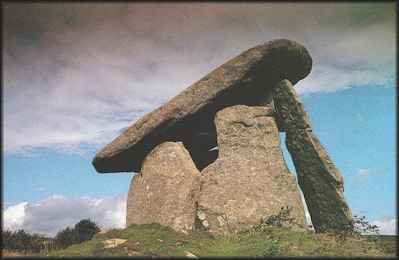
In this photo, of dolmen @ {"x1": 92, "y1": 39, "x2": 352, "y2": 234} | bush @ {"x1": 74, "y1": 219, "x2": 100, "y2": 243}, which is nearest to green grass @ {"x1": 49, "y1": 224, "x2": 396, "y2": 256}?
dolmen @ {"x1": 92, "y1": 39, "x2": 352, "y2": 234}

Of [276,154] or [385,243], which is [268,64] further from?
[385,243]

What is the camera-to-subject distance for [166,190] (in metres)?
17.3

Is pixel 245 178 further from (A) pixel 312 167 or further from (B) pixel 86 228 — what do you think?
(B) pixel 86 228

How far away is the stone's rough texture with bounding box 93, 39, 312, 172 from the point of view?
56.7 ft

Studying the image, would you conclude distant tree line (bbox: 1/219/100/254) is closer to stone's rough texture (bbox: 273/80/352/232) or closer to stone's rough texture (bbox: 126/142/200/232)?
stone's rough texture (bbox: 126/142/200/232)

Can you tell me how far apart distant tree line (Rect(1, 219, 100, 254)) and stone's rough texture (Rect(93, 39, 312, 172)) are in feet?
9.38

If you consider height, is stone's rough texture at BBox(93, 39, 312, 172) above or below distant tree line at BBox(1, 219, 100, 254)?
above

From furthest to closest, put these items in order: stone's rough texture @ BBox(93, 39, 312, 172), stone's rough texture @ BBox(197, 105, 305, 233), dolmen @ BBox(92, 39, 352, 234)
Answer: stone's rough texture @ BBox(93, 39, 312, 172) < dolmen @ BBox(92, 39, 352, 234) < stone's rough texture @ BBox(197, 105, 305, 233)

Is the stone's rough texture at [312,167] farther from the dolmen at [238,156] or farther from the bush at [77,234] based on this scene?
the bush at [77,234]

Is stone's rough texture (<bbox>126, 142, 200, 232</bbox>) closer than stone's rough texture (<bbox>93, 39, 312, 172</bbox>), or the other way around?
stone's rough texture (<bbox>126, 142, 200, 232</bbox>)

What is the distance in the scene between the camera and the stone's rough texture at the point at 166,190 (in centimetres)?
1670

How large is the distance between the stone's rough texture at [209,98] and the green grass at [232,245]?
4221mm

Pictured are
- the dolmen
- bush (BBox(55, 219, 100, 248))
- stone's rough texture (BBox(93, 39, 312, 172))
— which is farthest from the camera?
bush (BBox(55, 219, 100, 248))

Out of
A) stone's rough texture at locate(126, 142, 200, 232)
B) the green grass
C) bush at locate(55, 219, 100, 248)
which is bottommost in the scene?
the green grass
